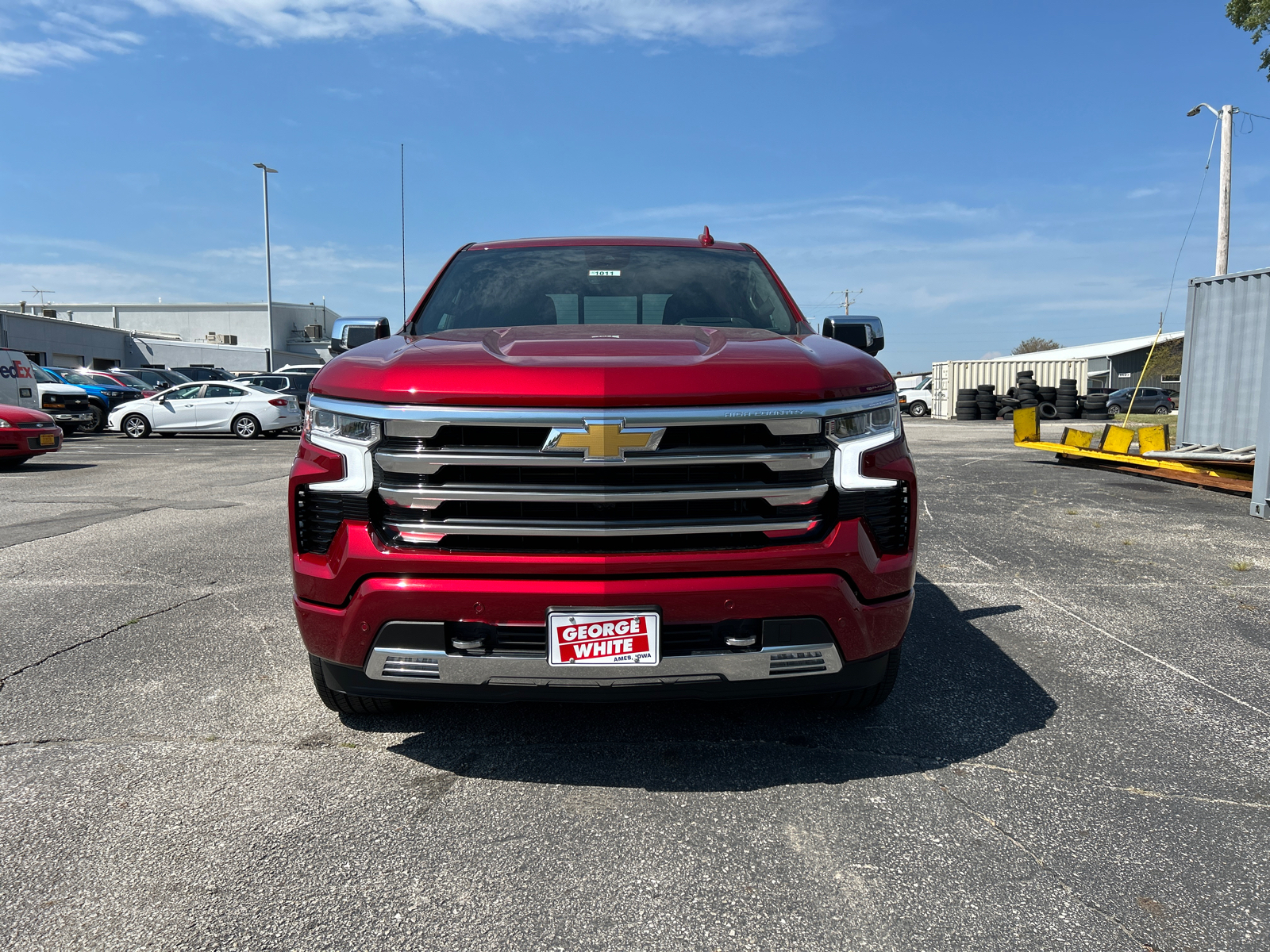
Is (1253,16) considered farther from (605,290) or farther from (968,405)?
(605,290)

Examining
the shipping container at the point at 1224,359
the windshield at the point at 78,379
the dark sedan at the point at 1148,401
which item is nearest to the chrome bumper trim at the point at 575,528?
the shipping container at the point at 1224,359

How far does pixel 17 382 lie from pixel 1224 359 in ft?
60.5

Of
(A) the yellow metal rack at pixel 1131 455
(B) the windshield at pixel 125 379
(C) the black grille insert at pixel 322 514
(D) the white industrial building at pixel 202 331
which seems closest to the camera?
(C) the black grille insert at pixel 322 514

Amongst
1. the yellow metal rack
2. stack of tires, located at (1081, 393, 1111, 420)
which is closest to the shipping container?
the yellow metal rack

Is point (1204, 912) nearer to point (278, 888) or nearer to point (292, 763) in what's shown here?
point (278, 888)

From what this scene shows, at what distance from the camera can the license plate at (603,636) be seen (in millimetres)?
2516

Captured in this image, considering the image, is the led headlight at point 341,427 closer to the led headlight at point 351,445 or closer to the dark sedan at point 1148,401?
the led headlight at point 351,445

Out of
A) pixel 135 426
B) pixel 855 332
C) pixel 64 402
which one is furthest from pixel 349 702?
pixel 64 402

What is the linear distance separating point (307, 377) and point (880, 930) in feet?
95.5

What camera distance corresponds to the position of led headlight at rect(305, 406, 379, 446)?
8.60ft

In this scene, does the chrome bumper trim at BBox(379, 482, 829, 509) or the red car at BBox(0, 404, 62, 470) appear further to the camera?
the red car at BBox(0, 404, 62, 470)

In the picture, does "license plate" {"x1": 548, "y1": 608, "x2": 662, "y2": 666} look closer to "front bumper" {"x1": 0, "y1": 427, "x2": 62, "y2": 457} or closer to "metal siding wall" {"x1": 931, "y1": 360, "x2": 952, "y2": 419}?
"front bumper" {"x1": 0, "y1": 427, "x2": 62, "y2": 457}

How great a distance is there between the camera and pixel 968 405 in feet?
106

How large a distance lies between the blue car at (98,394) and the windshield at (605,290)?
21.0 meters
